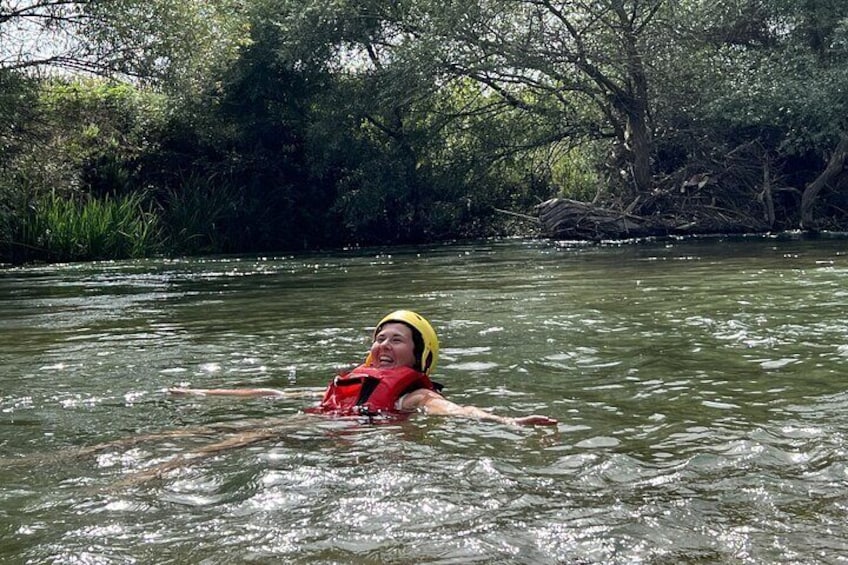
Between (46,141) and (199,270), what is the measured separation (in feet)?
25.6

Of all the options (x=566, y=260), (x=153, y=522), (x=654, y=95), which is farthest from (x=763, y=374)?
(x=654, y=95)

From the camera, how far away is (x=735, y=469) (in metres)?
4.56

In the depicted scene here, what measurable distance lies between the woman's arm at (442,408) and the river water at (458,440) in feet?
0.27

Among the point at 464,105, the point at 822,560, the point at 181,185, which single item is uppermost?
the point at 464,105

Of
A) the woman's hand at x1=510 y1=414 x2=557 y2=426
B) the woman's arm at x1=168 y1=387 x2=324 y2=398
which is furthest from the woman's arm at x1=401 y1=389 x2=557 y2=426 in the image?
the woman's arm at x1=168 y1=387 x2=324 y2=398

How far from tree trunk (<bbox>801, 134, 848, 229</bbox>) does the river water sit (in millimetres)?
14188

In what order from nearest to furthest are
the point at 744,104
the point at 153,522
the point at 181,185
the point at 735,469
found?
the point at 153,522 < the point at 735,469 < the point at 744,104 < the point at 181,185

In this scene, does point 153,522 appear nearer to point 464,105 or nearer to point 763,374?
point 763,374

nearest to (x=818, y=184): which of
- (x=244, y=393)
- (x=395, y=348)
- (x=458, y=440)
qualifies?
(x=395, y=348)

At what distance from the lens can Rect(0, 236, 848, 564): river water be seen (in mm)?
3713

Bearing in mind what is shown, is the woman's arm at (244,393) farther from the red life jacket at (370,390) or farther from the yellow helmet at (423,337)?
the yellow helmet at (423,337)

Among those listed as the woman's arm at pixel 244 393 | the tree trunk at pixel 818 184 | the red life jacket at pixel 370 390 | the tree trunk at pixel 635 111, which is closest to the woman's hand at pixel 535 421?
the red life jacket at pixel 370 390

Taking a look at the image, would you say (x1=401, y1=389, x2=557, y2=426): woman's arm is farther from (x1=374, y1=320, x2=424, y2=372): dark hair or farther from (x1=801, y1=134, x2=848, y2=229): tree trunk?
(x1=801, y1=134, x2=848, y2=229): tree trunk

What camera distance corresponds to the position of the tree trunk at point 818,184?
25.0m
